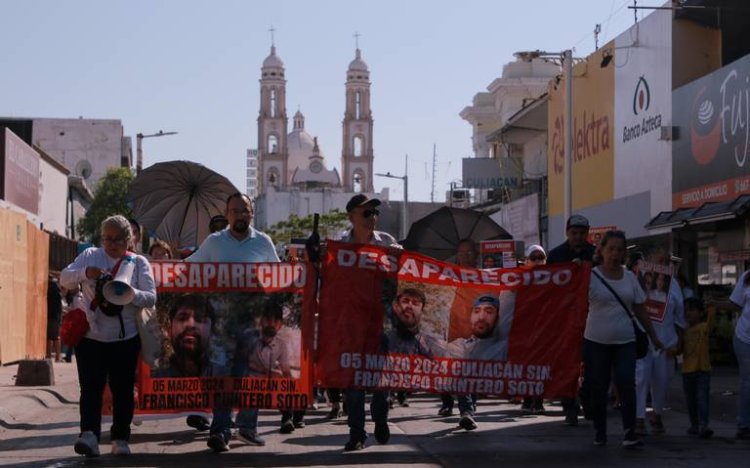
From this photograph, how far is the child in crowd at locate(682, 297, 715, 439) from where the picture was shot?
39.2 feet

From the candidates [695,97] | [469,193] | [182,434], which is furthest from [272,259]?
[469,193]

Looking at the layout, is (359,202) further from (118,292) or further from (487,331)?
(118,292)

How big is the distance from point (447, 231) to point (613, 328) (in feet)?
28.3

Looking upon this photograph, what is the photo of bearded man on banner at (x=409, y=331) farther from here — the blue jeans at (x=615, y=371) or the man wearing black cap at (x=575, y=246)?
the man wearing black cap at (x=575, y=246)

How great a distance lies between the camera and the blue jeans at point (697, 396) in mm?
11898

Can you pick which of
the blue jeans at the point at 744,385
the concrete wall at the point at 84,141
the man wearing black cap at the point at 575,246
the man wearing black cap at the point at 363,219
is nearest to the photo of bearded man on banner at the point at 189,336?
the man wearing black cap at the point at 363,219

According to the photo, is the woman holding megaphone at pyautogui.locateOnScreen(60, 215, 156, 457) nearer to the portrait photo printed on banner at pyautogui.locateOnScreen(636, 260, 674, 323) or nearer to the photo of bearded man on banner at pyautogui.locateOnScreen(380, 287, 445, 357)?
the photo of bearded man on banner at pyautogui.locateOnScreen(380, 287, 445, 357)

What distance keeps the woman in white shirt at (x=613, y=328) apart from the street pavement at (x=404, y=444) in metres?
0.41

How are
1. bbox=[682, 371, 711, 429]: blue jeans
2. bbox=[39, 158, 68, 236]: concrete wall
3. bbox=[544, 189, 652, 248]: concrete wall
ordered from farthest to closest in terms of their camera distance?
bbox=[39, 158, 68, 236]: concrete wall → bbox=[544, 189, 652, 248]: concrete wall → bbox=[682, 371, 711, 429]: blue jeans

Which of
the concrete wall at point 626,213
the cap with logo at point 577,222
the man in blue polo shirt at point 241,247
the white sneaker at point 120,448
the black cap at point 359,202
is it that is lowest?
the white sneaker at point 120,448

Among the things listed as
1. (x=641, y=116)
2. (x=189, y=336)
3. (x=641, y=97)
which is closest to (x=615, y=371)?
(x=189, y=336)

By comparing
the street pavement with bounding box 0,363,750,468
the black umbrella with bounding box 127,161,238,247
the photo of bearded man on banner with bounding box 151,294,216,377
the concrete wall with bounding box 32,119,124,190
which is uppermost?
the concrete wall with bounding box 32,119,124,190

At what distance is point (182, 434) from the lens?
464 inches

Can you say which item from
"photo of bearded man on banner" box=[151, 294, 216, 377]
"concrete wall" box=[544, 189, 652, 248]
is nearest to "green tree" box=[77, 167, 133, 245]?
"concrete wall" box=[544, 189, 652, 248]
